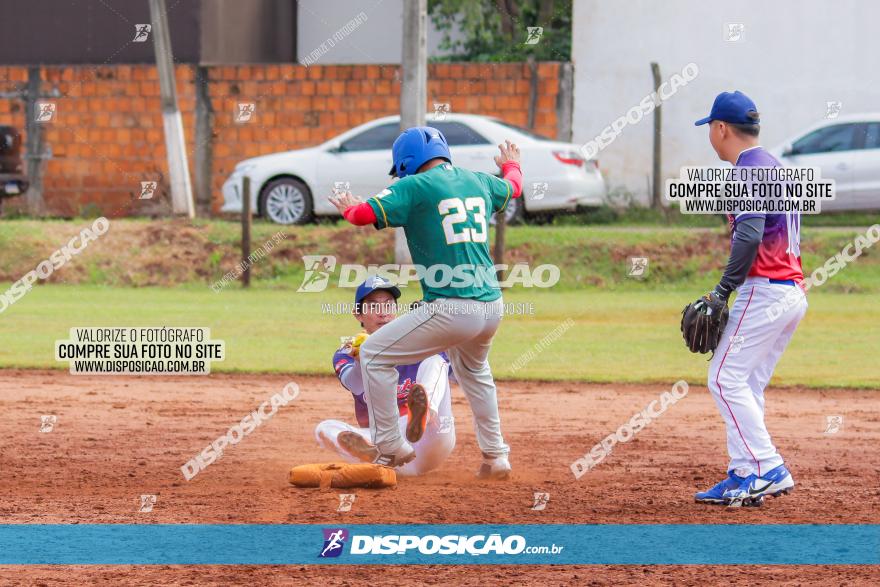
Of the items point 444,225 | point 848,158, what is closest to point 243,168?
point 848,158

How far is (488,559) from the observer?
634 centimetres

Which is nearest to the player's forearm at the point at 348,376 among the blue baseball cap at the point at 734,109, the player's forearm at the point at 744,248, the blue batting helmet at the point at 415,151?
the blue batting helmet at the point at 415,151

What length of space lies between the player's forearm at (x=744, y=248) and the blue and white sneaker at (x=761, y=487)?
3.51 ft

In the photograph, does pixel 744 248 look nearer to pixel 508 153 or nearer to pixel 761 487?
pixel 761 487

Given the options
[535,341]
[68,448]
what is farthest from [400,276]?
[68,448]

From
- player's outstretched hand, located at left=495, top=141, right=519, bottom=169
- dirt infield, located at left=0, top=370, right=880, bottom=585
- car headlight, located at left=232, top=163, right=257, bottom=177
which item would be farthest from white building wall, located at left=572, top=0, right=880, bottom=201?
player's outstretched hand, located at left=495, top=141, right=519, bottom=169

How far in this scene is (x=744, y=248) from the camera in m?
7.14

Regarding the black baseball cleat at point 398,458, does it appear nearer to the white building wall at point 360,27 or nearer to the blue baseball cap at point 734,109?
the blue baseball cap at point 734,109

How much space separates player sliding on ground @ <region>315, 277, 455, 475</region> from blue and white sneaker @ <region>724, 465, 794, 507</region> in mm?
1763

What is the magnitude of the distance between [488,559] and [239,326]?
10.3 metres

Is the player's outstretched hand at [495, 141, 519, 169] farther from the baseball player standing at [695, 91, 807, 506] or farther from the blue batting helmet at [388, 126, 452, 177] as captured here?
the baseball player standing at [695, 91, 807, 506]

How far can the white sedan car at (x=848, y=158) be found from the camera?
21.0 metres

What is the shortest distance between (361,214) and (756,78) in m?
19.2

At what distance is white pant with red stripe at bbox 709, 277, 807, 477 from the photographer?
7.32 meters
